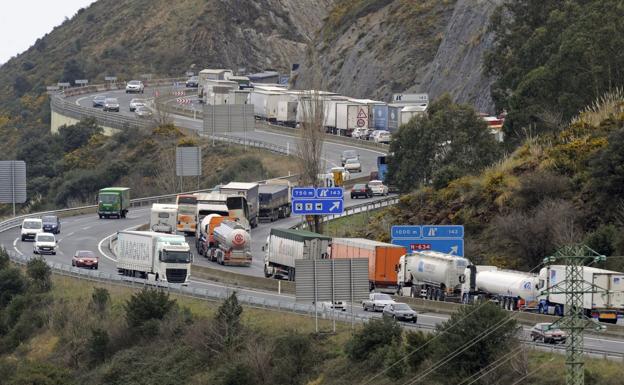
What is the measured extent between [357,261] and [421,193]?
3338 cm

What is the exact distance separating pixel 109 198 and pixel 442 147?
25159mm

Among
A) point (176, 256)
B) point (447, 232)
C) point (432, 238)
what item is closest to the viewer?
point (447, 232)

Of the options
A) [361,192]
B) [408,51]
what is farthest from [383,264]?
[408,51]

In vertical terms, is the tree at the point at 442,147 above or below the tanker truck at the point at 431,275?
above

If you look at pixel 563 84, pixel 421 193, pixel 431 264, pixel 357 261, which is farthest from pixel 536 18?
pixel 357 261

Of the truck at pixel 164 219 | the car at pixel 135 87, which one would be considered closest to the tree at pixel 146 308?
the truck at pixel 164 219

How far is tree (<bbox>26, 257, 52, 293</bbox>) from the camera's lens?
73.8 meters

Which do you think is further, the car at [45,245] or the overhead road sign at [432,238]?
the car at [45,245]

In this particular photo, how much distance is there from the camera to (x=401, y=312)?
56031 millimetres

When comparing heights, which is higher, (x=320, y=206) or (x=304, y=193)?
(x=304, y=193)

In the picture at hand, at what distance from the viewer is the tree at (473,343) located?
44.2 meters

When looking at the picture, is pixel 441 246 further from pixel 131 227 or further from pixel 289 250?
pixel 131 227

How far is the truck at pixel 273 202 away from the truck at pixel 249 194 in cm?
187

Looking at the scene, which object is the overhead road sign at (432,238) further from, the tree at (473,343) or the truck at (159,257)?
the tree at (473,343)
